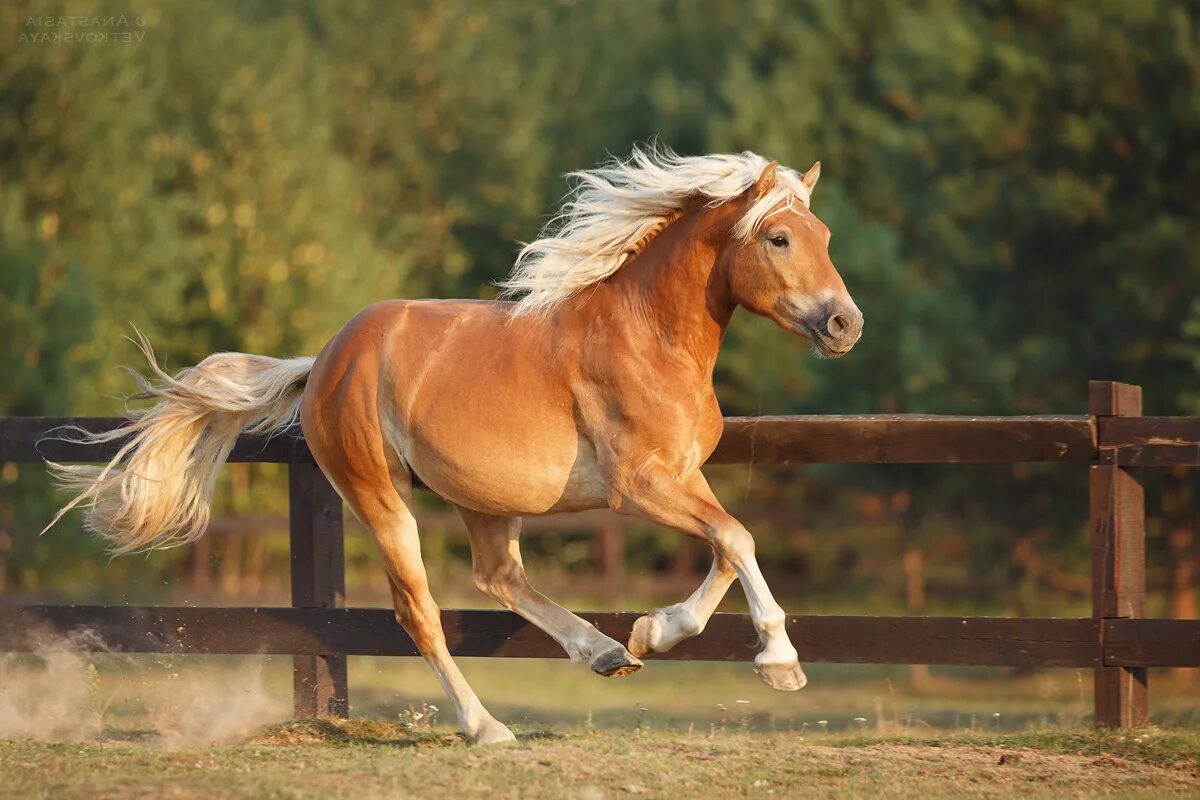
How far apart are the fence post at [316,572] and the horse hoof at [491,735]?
→ 1163 mm

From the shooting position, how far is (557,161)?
31094 mm

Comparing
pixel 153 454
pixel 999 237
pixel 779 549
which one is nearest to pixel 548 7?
pixel 779 549

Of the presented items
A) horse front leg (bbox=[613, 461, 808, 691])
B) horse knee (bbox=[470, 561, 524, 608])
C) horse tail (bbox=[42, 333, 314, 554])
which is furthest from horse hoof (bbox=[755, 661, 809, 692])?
horse tail (bbox=[42, 333, 314, 554])

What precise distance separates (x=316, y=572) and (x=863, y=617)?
2422mm

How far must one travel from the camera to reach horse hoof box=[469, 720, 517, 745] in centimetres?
596

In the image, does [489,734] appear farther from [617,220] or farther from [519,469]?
[617,220]

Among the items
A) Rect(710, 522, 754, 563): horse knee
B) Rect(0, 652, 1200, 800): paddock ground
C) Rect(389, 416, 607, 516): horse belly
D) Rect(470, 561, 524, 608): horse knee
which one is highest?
Rect(389, 416, 607, 516): horse belly

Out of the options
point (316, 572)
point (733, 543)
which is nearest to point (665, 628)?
point (733, 543)

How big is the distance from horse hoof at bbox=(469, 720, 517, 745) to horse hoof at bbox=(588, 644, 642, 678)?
432mm

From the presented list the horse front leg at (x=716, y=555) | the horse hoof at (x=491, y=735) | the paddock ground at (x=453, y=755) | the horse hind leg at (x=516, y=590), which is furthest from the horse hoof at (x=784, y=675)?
the horse hoof at (x=491, y=735)

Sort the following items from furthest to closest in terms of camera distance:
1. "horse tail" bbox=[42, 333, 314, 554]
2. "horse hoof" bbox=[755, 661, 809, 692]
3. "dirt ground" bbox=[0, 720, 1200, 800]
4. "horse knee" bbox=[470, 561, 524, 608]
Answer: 1. "horse tail" bbox=[42, 333, 314, 554]
2. "horse knee" bbox=[470, 561, 524, 608]
3. "horse hoof" bbox=[755, 661, 809, 692]
4. "dirt ground" bbox=[0, 720, 1200, 800]

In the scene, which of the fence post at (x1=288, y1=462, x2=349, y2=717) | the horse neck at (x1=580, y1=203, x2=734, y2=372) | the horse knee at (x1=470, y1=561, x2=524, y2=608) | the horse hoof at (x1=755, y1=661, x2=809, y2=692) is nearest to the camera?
the horse hoof at (x1=755, y1=661, x2=809, y2=692)

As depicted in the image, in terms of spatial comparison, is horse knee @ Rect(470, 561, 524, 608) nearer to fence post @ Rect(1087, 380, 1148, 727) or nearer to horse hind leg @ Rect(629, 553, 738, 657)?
horse hind leg @ Rect(629, 553, 738, 657)

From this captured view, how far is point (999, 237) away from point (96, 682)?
37.6 feet
